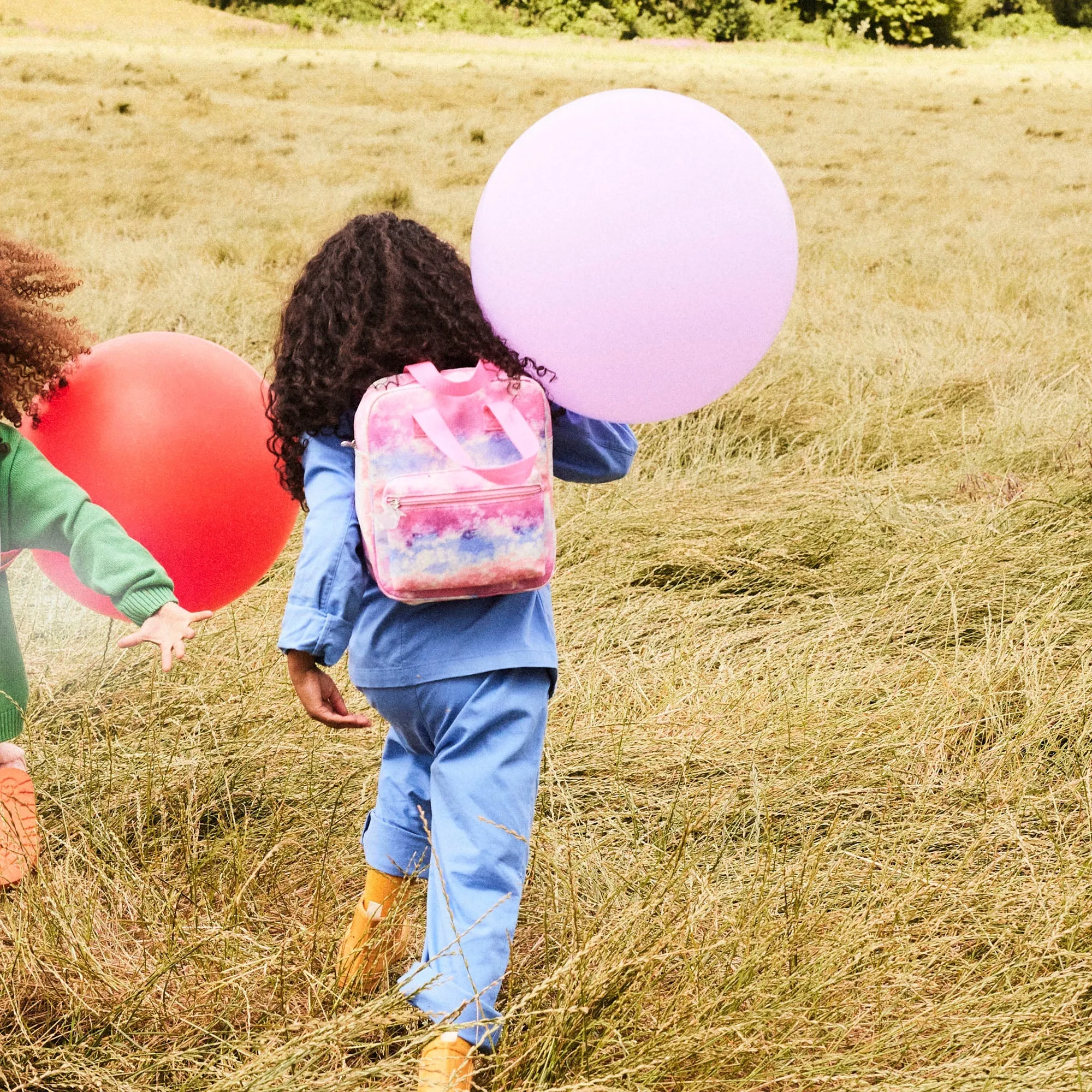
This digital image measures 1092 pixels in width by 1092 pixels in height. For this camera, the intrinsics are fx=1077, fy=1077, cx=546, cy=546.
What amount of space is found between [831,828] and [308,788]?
102 cm

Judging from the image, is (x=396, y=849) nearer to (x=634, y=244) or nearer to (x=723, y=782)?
(x=723, y=782)

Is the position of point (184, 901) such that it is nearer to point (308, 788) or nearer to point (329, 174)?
point (308, 788)

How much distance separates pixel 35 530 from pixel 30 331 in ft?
1.25

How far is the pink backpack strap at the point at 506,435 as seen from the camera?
4.52ft

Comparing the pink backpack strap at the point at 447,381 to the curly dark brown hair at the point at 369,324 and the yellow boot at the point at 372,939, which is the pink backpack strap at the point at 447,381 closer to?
the curly dark brown hair at the point at 369,324

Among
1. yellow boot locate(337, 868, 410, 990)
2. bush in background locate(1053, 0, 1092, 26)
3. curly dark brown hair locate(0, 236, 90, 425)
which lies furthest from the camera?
bush in background locate(1053, 0, 1092, 26)

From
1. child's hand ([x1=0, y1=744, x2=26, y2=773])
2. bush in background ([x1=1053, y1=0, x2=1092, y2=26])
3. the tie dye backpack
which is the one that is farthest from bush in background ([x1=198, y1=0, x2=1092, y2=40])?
the tie dye backpack

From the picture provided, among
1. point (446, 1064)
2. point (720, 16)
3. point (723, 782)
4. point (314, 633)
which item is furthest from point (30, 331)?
point (720, 16)

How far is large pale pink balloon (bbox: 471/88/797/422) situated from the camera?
1.39m

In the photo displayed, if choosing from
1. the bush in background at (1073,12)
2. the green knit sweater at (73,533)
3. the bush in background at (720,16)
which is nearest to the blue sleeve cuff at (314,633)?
the green knit sweater at (73,533)

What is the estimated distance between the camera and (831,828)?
1.68 meters

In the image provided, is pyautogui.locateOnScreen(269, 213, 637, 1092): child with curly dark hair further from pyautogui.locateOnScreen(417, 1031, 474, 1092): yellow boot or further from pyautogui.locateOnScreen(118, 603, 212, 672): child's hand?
pyautogui.locateOnScreen(118, 603, 212, 672): child's hand

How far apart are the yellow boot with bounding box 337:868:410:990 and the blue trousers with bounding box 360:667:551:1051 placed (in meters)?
0.14

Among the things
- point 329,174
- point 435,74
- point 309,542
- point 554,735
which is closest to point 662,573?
point 554,735
